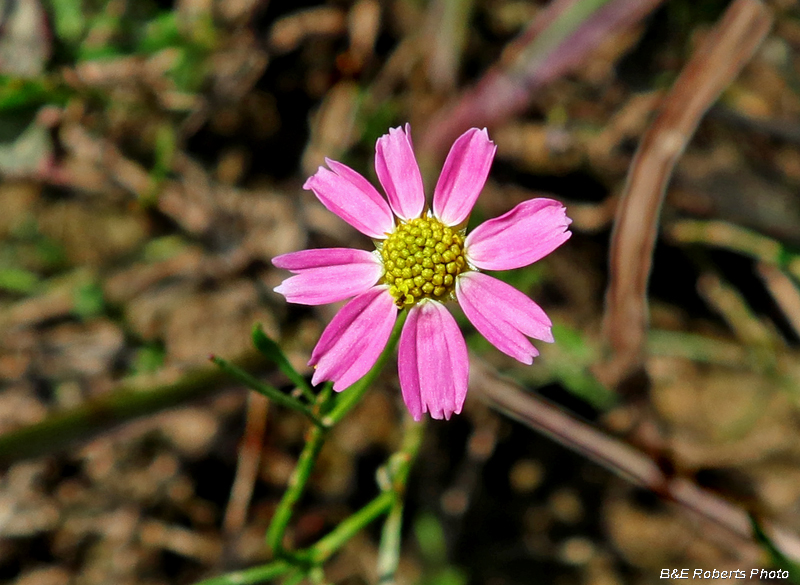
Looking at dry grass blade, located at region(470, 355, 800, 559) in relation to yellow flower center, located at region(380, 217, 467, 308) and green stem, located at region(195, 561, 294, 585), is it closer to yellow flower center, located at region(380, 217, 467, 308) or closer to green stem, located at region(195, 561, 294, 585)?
yellow flower center, located at region(380, 217, 467, 308)

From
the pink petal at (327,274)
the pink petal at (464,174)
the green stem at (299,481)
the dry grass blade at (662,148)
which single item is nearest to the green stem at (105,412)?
the green stem at (299,481)

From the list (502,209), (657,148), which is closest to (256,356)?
(502,209)

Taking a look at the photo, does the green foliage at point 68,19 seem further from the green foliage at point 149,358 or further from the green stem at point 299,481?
the green stem at point 299,481

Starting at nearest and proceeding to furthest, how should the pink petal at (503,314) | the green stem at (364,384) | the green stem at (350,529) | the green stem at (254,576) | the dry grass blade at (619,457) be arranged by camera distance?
the pink petal at (503,314) < the green stem at (364,384) < the green stem at (254,576) < the green stem at (350,529) < the dry grass blade at (619,457)

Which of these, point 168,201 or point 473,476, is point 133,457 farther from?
point 473,476

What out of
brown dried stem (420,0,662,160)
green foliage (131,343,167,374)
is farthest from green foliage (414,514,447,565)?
brown dried stem (420,0,662,160)

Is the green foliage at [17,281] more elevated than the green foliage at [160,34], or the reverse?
the green foliage at [160,34]

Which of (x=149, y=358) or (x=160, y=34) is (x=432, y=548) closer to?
(x=149, y=358)
